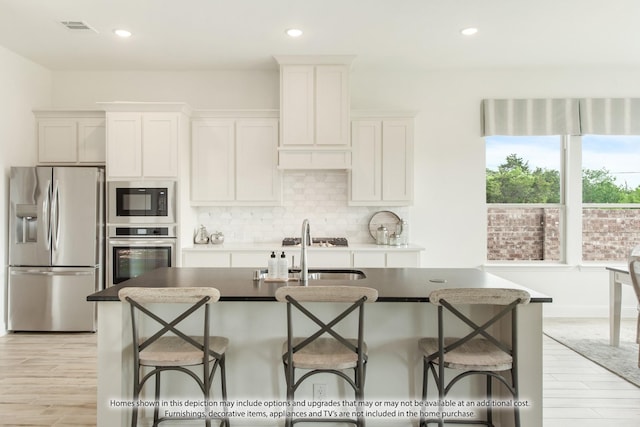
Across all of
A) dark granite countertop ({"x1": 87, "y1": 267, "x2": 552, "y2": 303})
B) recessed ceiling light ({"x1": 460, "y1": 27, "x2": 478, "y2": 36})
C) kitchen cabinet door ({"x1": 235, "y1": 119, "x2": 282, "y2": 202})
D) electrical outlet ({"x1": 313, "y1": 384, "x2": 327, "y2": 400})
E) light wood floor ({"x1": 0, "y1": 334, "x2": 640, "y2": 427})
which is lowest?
light wood floor ({"x1": 0, "y1": 334, "x2": 640, "y2": 427})

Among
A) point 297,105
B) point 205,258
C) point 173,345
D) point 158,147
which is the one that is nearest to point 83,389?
point 173,345

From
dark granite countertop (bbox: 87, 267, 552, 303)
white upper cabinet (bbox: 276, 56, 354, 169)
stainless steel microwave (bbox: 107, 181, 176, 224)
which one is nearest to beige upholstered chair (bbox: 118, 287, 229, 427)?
dark granite countertop (bbox: 87, 267, 552, 303)

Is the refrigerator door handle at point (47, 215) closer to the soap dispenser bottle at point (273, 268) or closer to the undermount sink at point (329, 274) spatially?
the undermount sink at point (329, 274)

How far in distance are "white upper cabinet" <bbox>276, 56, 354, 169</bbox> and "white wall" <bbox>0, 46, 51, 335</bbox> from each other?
280cm

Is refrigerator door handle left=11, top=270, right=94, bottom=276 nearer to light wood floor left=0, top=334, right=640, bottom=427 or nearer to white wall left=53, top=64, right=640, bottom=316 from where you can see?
light wood floor left=0, top=334, right=640, bottom=427

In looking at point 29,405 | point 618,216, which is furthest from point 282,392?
point 618,216

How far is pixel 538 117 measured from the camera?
5203mm

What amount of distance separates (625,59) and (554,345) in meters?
3.30

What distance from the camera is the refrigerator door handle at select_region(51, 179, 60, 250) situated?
15.0ft

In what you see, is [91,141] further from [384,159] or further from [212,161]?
[384,159]

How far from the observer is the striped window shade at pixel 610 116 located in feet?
16.9

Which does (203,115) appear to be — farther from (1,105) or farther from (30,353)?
(30,353)

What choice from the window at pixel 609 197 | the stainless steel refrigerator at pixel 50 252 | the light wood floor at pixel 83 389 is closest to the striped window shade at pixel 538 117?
the window at pixel 609 197

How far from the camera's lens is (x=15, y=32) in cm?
415
